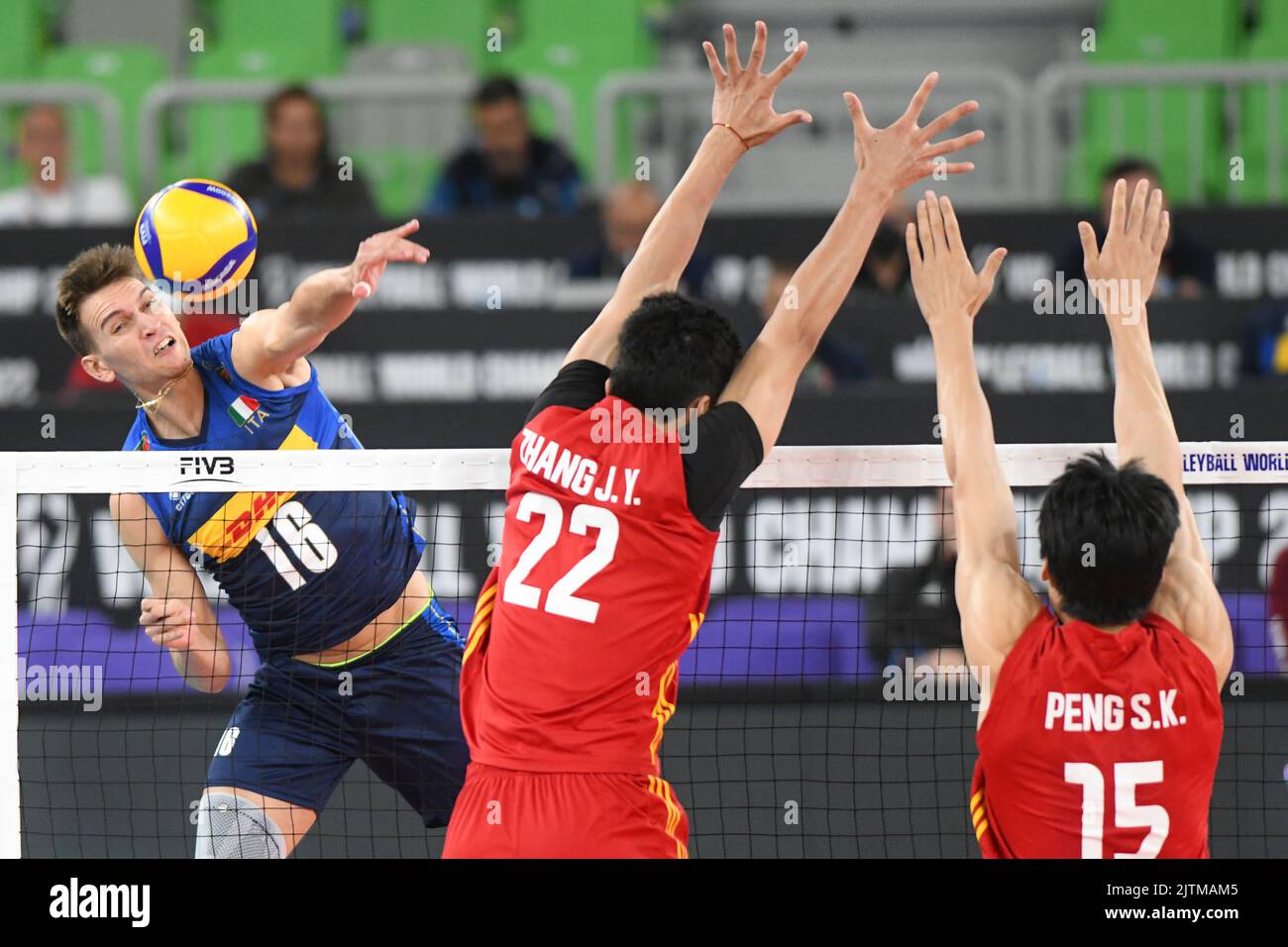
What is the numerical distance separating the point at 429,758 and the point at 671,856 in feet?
4.30

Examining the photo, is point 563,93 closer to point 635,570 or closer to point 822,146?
point 822,146

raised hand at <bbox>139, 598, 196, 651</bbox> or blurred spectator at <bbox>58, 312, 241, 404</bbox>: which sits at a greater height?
blurred spectator at <bbox>58, 312, 241, 404</bbox>

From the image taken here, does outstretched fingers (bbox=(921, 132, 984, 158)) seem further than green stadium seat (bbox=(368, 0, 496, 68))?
No

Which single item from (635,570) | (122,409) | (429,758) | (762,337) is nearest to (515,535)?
(635,570)

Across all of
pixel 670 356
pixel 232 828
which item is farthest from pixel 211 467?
pixel 670 356

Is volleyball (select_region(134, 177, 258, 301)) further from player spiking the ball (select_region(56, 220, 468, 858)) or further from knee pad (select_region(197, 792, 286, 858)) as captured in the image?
knee pad (select_region(197, 792, 286, 858))

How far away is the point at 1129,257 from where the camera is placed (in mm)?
4355

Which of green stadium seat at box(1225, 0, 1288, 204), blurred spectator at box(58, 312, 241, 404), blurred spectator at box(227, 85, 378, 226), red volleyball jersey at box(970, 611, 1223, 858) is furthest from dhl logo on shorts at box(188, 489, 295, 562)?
green stadium seat at box(1225, 0, 1288, 204)

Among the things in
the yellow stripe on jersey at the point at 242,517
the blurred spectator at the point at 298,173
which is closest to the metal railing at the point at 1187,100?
the blurred spectator at the point at 298,173

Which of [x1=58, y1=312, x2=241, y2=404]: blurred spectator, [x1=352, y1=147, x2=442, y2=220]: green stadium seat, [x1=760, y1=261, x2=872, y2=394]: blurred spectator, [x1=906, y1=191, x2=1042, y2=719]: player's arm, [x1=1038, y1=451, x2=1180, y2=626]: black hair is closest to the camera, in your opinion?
[x1=1038, y1=451, x2=1180, y2=626]: black hair

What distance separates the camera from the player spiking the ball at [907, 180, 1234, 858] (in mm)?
3771

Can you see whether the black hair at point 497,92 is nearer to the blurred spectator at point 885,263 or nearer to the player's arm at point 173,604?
the blurred spectator at point 885,263

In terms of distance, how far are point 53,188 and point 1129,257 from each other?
755cm
